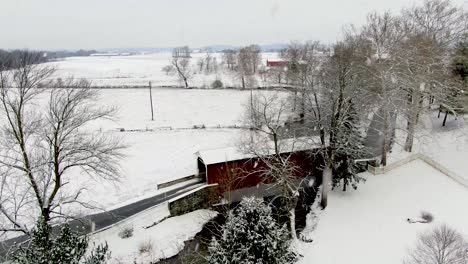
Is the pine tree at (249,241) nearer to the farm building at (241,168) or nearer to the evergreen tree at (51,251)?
the evergreen tree at (51,251)

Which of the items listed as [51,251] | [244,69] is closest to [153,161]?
[51,251]

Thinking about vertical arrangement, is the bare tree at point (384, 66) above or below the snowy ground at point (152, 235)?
above

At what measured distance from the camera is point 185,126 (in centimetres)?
3653

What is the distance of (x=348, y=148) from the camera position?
17.2m

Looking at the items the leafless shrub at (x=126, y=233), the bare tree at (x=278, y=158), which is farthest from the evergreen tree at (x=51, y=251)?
the bare tree at (x=278, y=158)

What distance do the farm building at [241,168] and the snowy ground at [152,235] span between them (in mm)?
2392

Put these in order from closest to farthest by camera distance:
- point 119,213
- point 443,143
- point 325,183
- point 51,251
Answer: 1. point 51,251
2. point 119,213
3. point 325,183
4. point 443,143

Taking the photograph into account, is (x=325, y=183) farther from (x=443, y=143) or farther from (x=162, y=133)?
(x=162, y=133)

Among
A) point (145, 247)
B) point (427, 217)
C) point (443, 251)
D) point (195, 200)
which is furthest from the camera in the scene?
point (195, 200)

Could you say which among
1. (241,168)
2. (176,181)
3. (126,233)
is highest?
(241,168)

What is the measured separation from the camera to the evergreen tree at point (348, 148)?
1742cm

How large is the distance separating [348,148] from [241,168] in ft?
21.7

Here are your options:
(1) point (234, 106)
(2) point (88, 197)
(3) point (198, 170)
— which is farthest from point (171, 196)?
(1) point (234, 106)

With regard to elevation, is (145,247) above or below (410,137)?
below
